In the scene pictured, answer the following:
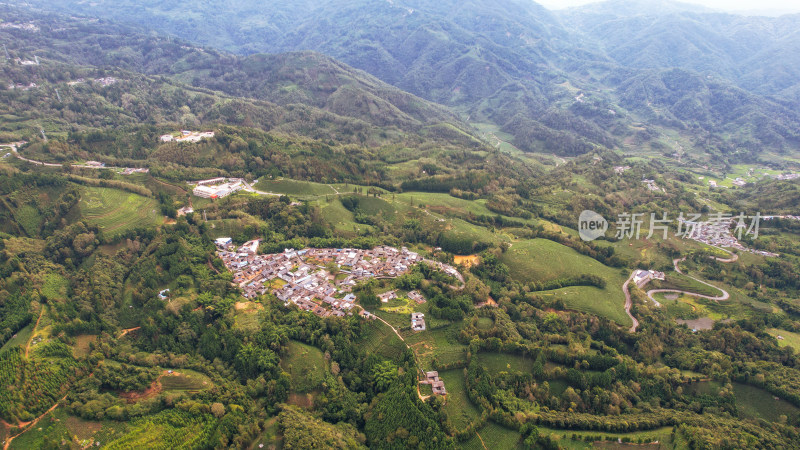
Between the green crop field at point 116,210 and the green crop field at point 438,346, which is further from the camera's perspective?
the green crop field at point 116,210

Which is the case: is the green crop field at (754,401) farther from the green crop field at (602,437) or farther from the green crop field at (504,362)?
the green crop field at (504,362)

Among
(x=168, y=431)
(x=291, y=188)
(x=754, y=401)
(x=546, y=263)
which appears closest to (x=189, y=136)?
(x=291, y=188)

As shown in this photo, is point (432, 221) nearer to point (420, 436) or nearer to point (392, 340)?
point (392, 340)

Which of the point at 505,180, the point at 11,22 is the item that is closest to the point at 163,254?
the point at 505,180

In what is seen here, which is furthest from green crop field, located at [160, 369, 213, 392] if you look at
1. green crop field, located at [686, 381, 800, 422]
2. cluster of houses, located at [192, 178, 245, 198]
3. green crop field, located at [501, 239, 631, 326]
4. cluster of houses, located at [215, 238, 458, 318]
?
green crop field, located at [686, 381, 800, 422]

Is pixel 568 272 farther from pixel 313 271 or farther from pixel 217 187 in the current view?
pixel 217 187

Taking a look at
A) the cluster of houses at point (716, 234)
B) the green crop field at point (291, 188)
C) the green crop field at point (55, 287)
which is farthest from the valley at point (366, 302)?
the cluster of houses at point (716, 234)
